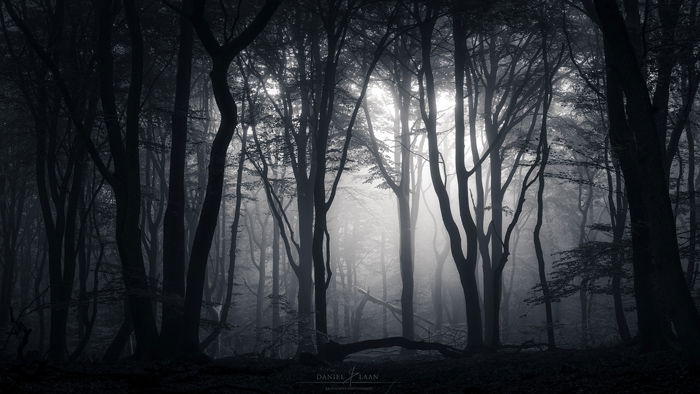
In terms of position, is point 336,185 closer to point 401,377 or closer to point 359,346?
point 359,346

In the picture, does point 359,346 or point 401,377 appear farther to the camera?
point 359,346

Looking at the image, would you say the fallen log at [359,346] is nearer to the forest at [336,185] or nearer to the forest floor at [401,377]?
the forest at [336,185]

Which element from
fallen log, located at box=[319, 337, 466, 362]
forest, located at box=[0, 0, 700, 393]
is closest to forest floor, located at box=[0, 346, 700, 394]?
forest, located at box=[0, 0, 700, 393]

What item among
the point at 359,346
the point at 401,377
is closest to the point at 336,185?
the point at 359,346

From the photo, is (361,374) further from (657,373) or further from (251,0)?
(251,0)

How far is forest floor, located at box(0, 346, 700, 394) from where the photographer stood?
14.9ft

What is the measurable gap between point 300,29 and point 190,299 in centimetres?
836

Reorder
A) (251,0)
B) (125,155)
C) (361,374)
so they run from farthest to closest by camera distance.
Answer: (251,0) → (125,155) → (361,374)

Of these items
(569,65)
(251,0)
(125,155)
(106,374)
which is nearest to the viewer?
(106,374)

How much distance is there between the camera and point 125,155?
909 cm

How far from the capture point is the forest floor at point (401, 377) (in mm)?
4527

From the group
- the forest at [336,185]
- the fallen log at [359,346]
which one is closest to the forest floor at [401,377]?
the forest at [336,185]

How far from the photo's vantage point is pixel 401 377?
6.61 m

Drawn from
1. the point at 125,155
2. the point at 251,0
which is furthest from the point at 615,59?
the point at 251,0
